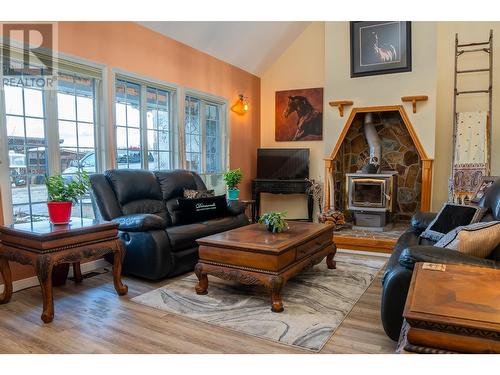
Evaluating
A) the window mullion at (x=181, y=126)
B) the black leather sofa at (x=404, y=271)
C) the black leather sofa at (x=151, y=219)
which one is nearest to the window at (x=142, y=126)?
the window mullion at (x=181, y=126)

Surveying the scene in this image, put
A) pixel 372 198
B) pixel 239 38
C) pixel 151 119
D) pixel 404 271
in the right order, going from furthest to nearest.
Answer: pixel 239 38, pixel 372 198, pixel 151 119, pixel 404 271

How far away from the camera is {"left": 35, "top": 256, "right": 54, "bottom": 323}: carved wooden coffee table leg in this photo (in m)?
2.39

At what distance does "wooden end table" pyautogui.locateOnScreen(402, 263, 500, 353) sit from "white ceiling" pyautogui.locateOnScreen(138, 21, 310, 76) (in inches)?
164

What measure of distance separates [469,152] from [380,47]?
1.92 m

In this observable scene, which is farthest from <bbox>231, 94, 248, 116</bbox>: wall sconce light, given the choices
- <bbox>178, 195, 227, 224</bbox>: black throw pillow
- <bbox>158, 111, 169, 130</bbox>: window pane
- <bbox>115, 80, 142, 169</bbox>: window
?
<bbox>178, 195, 227, 224</bbox>: black throw pillow

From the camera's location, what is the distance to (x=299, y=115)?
6.25 m

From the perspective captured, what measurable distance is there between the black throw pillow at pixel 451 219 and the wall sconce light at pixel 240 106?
12.3 feet

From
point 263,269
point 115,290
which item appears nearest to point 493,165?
point 263,269

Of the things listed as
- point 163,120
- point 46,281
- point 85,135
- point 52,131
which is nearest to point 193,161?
point 163,120

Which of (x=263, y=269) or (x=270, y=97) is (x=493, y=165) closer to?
(x=270, y=97)

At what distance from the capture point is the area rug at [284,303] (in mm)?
2303

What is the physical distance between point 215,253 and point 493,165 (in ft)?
13.9

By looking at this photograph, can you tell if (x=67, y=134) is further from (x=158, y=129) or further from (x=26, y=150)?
(x=158, y=129)

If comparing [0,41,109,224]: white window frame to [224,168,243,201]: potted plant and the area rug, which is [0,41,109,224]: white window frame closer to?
the area rug
